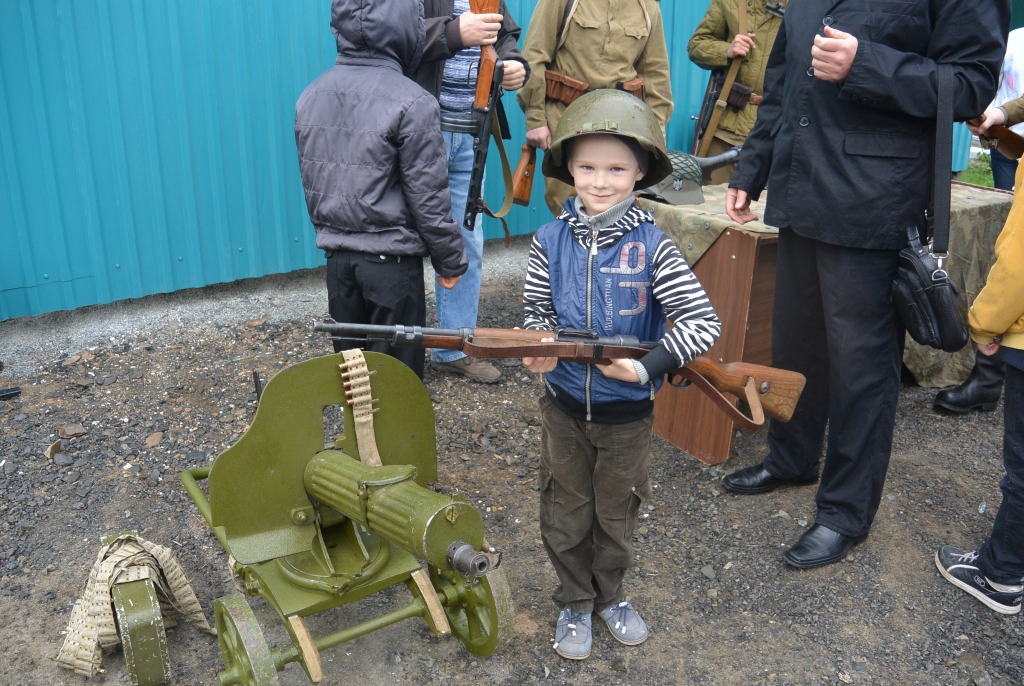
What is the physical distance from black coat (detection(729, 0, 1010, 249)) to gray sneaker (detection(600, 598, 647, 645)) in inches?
60.8

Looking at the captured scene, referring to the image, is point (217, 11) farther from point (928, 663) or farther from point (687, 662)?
point (928, 663)

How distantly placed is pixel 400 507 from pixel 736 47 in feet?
15.4

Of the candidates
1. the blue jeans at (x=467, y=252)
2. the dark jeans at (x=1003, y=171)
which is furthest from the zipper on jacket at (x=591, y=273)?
the dark jeans at (x=1003, y=171)

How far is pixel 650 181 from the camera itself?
2896 mm

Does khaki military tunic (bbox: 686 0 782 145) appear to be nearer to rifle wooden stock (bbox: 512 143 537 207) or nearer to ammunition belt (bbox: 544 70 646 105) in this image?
ammunition belt (bbox: 544 70 646 105)

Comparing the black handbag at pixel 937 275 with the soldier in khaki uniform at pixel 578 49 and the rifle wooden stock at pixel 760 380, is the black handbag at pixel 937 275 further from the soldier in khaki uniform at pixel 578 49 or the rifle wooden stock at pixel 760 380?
the soldier in khaki uniform at pixel 578 49

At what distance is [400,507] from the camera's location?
233cm

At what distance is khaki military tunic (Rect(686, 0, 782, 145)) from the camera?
19.2 feet

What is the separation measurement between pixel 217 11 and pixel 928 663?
16.1 feet

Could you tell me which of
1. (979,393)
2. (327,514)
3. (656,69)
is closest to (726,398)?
(327,514)

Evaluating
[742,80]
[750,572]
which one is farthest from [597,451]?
[742,80]

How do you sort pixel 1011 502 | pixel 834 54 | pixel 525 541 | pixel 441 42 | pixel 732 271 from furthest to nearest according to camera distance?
pixel 441 42, pixel 732 271, pixel 525 541, pixel 1011 502, pixel 834 54

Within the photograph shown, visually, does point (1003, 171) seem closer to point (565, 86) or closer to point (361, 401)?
point (565, 86)

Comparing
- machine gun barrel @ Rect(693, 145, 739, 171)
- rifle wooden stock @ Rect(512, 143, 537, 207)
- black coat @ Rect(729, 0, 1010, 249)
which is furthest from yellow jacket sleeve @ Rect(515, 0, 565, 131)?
black coat @ Rect(729, 0, 1010, 249)
